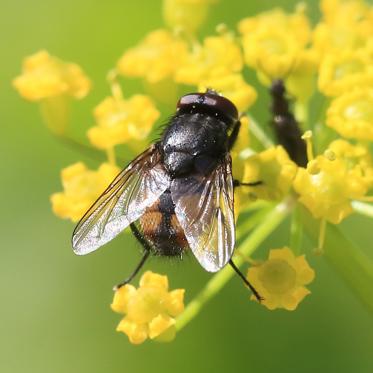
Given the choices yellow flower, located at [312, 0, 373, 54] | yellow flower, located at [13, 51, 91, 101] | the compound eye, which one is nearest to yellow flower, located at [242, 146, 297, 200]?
the compound eye

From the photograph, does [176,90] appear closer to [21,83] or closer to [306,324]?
[21,83]

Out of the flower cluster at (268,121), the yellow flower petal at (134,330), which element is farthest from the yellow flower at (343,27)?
the yellow flower petal at (134,330)

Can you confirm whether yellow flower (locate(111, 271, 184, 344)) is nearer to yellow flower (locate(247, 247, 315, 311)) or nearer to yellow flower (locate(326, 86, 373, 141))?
yellow flower (locate(247, 247, 315, 311))

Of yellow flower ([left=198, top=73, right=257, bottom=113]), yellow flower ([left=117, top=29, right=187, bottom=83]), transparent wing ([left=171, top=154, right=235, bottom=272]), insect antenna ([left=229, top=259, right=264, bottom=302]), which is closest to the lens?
transparent wing ([left=171, top=154, right=235, bottom=272])

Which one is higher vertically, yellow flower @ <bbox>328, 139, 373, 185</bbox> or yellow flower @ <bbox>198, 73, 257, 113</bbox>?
yellow flower @ <bbox>198, 73, 257, 113</bbox>

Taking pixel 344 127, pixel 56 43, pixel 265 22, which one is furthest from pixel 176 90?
pixel 56 43

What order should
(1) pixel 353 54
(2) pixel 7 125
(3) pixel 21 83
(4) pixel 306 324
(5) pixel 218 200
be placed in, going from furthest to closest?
(2) pixel 7 125 → (4) pixel 306 324 → (3) pixel 21 83 → (1) pixel 353 54 → (5) pixel 218 200

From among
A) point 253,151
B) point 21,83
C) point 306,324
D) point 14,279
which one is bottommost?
point 306,324

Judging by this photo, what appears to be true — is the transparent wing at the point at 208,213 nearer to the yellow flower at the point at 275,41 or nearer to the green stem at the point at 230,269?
the green stem at the point at 230,269
